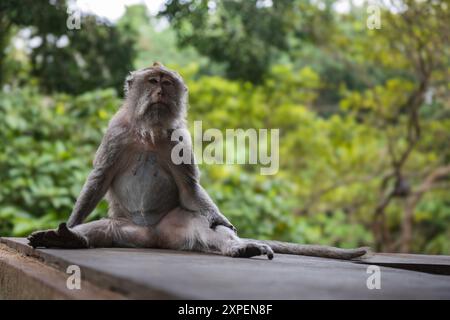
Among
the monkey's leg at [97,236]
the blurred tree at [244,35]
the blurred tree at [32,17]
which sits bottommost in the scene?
the monkey's leg at [97,236]

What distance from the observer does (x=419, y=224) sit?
1471cm

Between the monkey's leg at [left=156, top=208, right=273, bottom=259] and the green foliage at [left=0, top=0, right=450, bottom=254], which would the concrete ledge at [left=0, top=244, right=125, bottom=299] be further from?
the green foliage at [left=0, top=0, right=450, bottom=254]

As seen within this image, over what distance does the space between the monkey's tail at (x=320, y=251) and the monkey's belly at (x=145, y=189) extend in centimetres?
87

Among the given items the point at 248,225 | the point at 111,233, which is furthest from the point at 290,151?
the point at 111,233

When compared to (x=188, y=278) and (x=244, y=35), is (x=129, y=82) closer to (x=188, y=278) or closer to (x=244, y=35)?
(x=188, y=278)

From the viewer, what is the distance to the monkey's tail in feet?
13.9

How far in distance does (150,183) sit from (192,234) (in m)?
0.46

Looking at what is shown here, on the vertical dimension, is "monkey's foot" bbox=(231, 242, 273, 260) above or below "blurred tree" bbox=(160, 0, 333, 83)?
below

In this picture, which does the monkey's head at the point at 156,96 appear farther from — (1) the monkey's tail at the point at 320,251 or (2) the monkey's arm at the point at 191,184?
(1) the monkey's tail at the point at 320,251

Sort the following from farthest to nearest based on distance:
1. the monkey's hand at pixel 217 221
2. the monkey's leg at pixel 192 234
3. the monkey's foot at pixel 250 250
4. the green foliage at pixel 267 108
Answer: the green foliage at pixel 267 108 < the monkey's hand at pixel 217 221 < the monkey's leg at pixel 192 234 < the monkey's foot at pixel 250 250

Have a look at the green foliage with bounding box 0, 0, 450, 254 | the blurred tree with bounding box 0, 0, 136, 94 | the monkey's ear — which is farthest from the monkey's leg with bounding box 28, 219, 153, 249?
the blurred tree with bounding box 0, 0, 136, 94

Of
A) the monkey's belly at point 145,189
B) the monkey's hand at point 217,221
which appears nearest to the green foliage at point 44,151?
the monkey's belly at point 145,189

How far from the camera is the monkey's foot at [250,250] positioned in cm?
352
